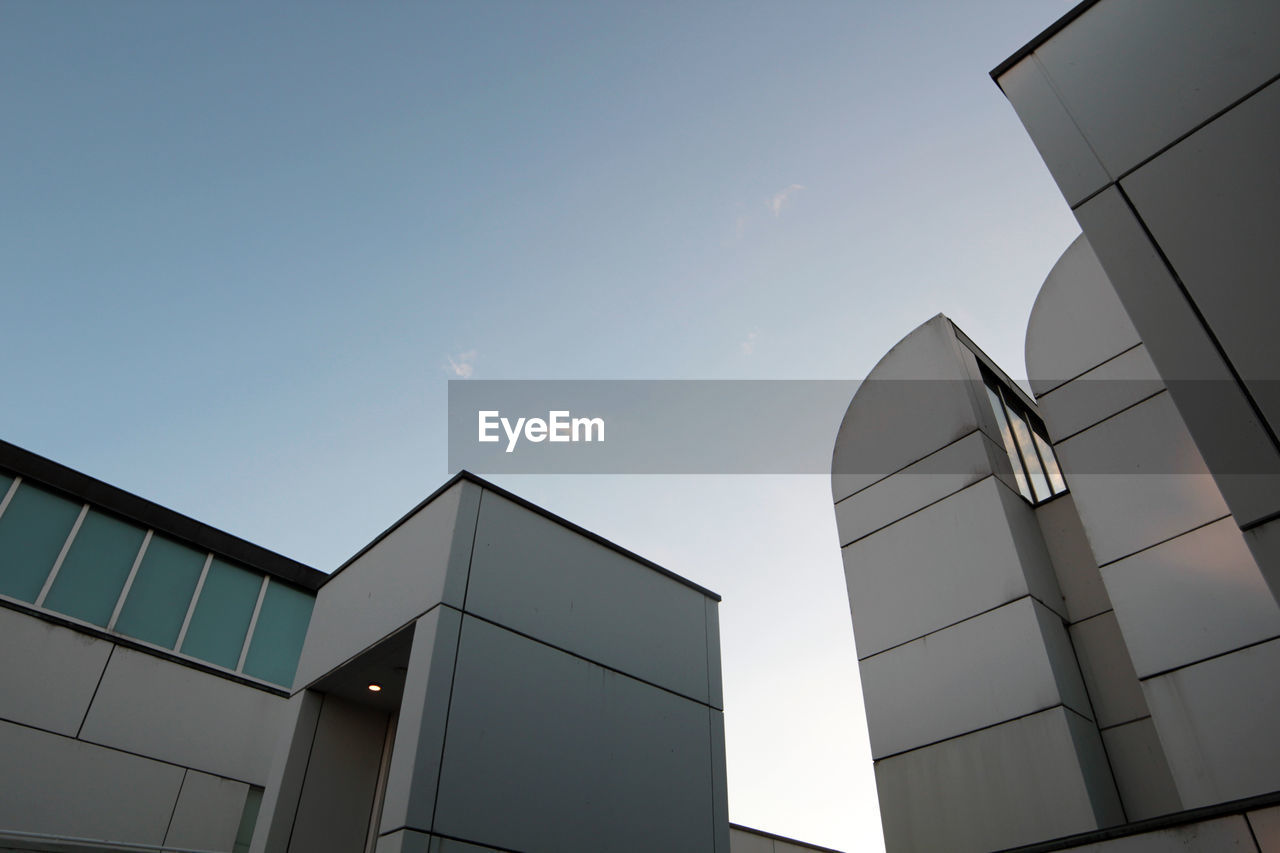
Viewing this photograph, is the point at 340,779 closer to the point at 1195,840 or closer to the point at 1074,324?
the point at 1195,840

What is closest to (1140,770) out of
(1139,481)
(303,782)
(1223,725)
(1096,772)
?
(1096,772)

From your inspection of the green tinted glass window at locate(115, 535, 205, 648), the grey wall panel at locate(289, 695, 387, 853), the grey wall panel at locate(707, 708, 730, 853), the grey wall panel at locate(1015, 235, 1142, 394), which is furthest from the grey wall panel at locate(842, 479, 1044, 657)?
the green tinted glass window at locate(115, 535, 205, 648)

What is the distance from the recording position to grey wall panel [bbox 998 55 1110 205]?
6738 millimetres

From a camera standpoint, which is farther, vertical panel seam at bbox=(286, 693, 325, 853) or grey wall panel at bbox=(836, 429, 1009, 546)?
→ grey wall panel at bbox=(836, 429, 1009, 546)

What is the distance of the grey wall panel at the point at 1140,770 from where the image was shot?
10.6m

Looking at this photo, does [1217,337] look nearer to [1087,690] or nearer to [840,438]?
[1087,690]

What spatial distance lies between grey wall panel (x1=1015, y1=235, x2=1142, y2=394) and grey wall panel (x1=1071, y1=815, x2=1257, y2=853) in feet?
22.3

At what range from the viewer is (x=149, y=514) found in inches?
624

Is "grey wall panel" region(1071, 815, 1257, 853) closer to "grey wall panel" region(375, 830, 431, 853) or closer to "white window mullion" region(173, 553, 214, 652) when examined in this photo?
"grey wall panel" region(375, 830, 431, 853)

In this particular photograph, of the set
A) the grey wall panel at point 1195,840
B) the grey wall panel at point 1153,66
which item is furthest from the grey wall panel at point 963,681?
the grey wall panel at point 1153,66

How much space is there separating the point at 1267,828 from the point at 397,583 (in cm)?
846

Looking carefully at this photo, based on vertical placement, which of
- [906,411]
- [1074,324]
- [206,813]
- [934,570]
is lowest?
[206,813]

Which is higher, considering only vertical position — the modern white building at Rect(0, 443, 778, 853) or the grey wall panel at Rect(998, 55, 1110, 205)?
the grey wall panel at Rect(998, 55, 1110, 205)

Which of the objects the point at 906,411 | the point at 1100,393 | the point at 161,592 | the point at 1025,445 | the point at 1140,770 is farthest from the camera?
the point at 161,592
